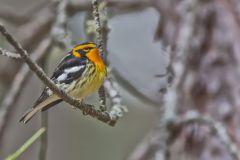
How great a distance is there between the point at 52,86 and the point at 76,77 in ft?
2.53

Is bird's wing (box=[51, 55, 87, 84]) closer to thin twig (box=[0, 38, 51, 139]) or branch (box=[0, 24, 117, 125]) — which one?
branch (box=[0, 24, 117, 125])

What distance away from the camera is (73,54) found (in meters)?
2.91

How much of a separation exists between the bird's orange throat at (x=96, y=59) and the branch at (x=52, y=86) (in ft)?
1.34

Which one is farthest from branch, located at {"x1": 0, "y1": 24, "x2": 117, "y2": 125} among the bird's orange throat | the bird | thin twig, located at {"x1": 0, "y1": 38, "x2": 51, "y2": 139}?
thin twig, located at {"x1": 0, "y1": 38, "x2": 51, "y2": 139}

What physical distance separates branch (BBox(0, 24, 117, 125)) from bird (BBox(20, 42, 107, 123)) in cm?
28

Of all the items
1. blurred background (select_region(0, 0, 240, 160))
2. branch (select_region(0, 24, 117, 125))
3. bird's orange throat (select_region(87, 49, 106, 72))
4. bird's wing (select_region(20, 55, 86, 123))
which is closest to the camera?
branch (select_region(0, 24, 117, 125))

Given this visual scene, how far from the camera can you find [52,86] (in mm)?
1986

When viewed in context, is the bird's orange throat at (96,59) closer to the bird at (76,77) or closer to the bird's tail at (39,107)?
the bird at (76,77)

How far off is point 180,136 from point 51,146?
2868 mm

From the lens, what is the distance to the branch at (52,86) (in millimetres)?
1641

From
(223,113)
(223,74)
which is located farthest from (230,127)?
(223,74)

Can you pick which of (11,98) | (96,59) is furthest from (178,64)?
(11,98)

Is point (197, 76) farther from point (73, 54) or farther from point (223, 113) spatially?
point (73, 54)

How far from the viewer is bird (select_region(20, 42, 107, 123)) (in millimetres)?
2648
